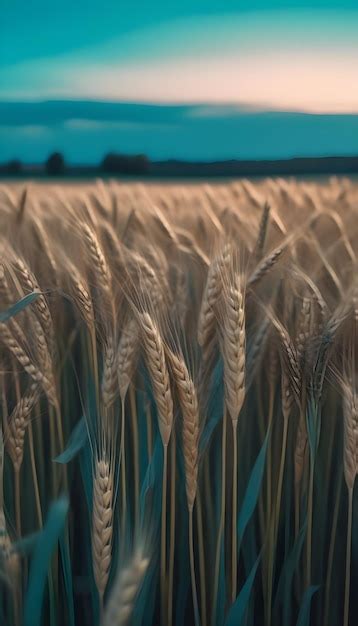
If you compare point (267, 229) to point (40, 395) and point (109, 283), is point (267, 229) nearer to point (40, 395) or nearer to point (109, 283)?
point (109, 283)

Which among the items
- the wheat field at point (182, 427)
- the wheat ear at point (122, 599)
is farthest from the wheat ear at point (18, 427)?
the wheat ear at point (122, 599)

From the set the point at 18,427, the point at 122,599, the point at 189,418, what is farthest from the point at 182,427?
the point at 122,599

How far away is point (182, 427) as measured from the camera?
86 centimetres

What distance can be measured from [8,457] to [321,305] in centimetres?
44

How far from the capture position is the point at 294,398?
0.89 metres

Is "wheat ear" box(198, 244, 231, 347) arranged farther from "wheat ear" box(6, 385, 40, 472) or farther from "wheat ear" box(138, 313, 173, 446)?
"wheat ear" box(6, 385, 40, 472)

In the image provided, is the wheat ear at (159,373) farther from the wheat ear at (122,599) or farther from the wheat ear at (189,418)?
the wheat ear at (122,599)

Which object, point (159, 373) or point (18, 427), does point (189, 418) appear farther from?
point (18, 427)

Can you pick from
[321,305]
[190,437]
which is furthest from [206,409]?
[321,305]

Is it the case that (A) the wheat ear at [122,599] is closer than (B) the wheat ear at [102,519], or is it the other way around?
(A) the wheat ear at [122,599]

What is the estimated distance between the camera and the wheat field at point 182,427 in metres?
0.82

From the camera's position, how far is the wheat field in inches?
32.2

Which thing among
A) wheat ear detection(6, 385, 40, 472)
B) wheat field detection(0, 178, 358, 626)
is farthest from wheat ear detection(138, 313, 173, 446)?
wheat ear detection(6, 385, 40, 472)

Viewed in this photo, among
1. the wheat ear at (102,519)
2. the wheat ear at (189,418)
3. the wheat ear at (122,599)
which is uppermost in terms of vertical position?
the wheat ear at (189,418)
